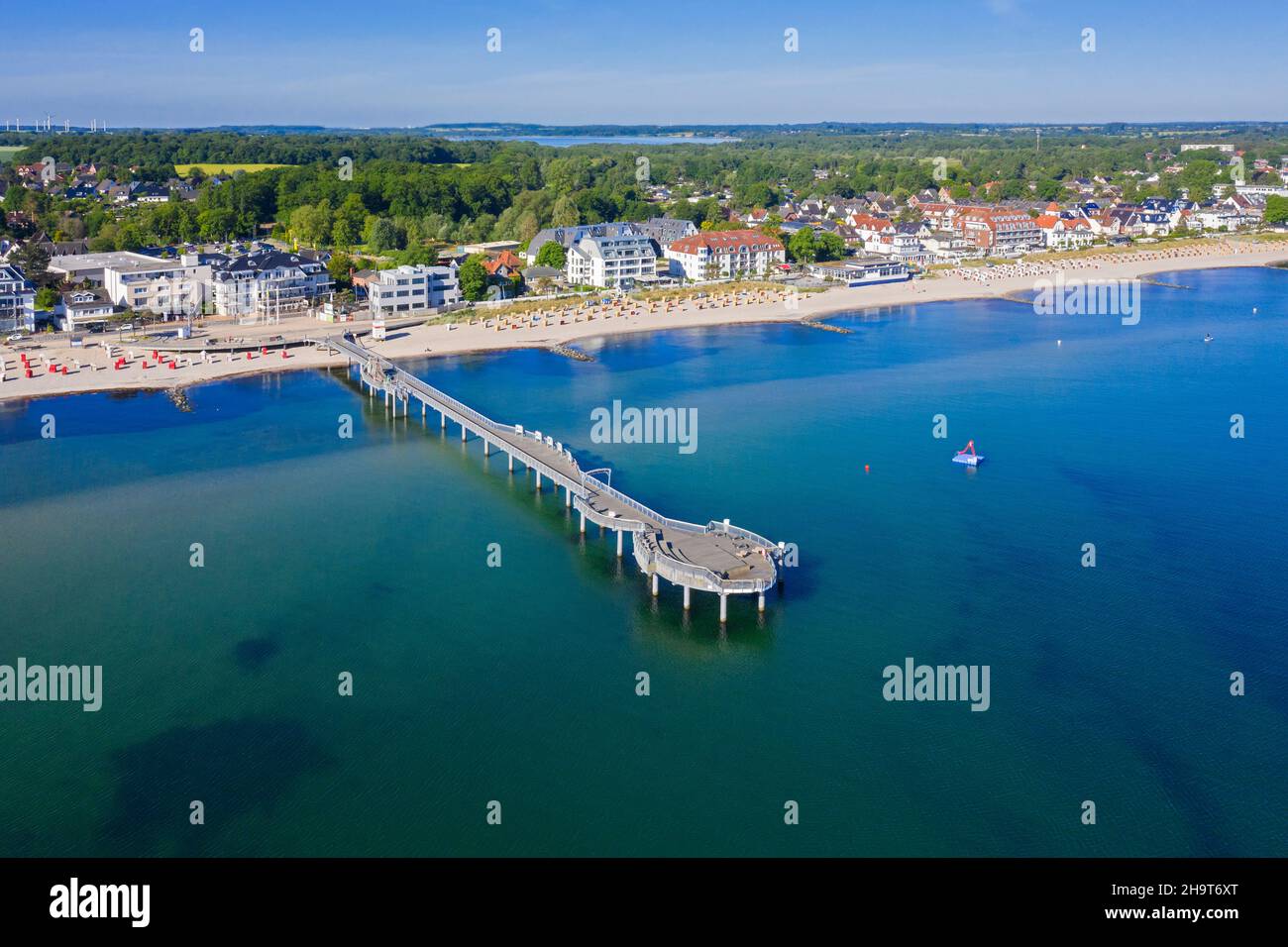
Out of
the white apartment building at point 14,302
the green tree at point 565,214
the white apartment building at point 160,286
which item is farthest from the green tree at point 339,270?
the green tree at point 565,214

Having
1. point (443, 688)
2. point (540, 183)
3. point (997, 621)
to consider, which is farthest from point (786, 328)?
point (540, 183)

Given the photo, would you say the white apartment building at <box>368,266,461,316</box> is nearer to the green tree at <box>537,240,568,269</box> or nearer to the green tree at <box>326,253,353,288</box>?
the green tree at <box>326,253,353,288</box>

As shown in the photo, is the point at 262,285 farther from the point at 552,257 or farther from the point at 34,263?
the point at 552,257

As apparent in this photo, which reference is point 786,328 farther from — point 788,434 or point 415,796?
point 415,796

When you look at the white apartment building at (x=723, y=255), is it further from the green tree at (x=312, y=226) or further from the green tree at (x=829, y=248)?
the green tree at (x=312, y=226)
